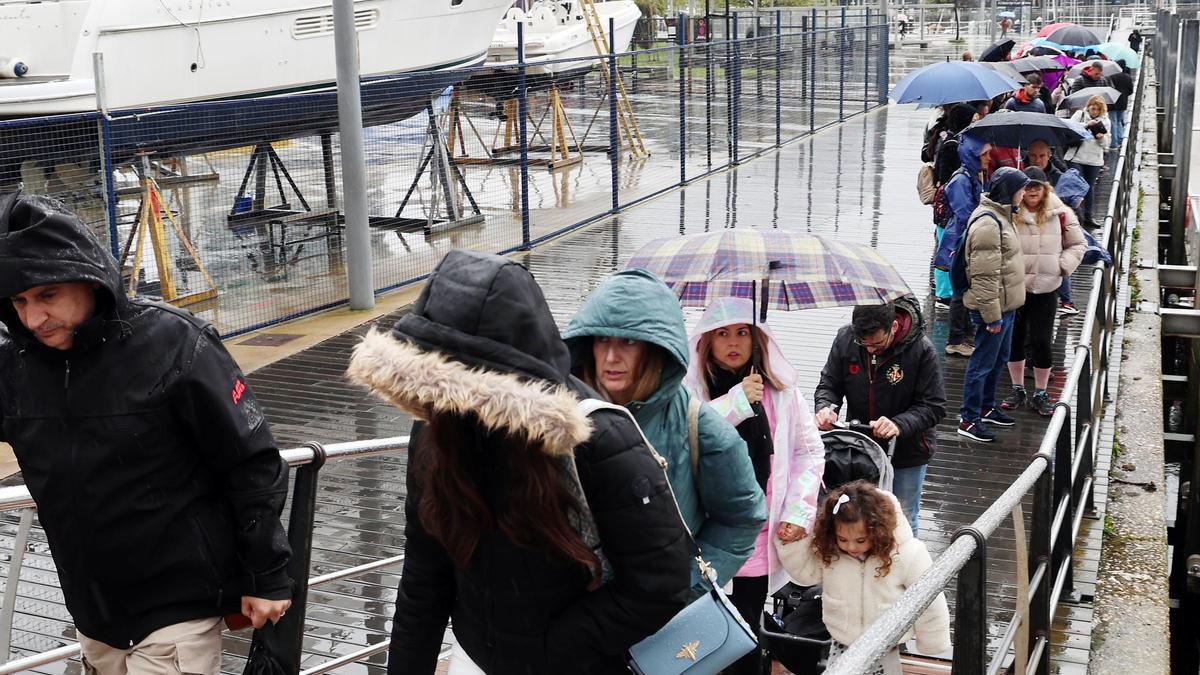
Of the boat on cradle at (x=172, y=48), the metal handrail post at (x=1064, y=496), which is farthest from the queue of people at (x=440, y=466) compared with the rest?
the boat on cradle at (x=172, y=48)

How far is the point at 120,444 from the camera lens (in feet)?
10.4

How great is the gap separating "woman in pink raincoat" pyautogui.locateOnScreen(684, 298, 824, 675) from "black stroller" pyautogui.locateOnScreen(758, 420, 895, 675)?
0.20 meters

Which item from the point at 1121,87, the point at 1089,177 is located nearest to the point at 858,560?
the point at 1089,177

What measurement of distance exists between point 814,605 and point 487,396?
109 inches

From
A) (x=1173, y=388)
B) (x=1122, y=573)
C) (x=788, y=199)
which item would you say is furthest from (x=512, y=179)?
(x=1122, y=573)

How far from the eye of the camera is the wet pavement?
20.6 ft

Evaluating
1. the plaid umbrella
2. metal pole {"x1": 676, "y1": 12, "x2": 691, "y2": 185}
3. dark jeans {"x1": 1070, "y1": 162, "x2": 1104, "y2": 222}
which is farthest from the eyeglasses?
metal pole {"x1": 676, "y1": 12, "x2": 691, "y2": 185}

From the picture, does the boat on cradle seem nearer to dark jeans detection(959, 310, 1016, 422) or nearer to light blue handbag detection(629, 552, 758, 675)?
dark jeans detection(959, 310, 1016, 422)

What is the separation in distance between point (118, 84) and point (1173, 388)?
11.2 m

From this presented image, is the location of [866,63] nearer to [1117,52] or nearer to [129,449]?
[1117,52]

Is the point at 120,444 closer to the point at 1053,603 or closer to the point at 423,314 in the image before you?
the point at 423,314

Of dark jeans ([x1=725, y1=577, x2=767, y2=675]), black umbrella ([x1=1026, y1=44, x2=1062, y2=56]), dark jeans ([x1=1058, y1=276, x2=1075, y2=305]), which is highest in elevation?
black umbrella ([x1=1026, y1=44, x2=1062, y2=56])

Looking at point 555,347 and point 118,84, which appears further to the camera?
point 118,84

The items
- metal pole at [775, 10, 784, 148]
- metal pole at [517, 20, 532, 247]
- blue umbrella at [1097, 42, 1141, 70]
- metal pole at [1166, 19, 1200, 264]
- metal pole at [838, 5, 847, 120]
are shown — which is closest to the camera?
metal pole at [517, 20, 532, 247]
